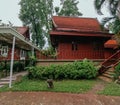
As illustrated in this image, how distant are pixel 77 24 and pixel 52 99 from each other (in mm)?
15356

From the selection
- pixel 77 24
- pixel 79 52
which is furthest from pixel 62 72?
pixel 77 24

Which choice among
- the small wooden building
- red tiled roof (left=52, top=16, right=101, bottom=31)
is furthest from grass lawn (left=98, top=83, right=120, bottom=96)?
red tiled roof (left=52, top=16, right=101, bottom=31)

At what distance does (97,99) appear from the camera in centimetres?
921

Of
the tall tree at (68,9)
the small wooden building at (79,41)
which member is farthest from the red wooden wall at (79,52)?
the tall tree at (68,9)

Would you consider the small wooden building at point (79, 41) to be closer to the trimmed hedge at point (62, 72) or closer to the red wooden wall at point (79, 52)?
the red wooden wall at point (79, 52)

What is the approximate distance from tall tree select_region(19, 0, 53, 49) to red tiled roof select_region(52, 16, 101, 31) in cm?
1553

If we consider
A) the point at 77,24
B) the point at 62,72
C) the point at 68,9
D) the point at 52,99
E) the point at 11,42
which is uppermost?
the point at 68,9

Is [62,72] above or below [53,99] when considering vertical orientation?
above

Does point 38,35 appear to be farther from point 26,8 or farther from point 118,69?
point 118,69

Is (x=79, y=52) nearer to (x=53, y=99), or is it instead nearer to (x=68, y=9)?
(x=53, y=99)

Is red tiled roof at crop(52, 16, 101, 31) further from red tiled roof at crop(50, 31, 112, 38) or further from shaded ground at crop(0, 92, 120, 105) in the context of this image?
shaded ground at crop(0, 92, 120, 105)

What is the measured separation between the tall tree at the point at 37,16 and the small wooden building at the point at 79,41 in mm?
17962

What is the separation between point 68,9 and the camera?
41219 mm

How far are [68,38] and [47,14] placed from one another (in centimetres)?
2072
